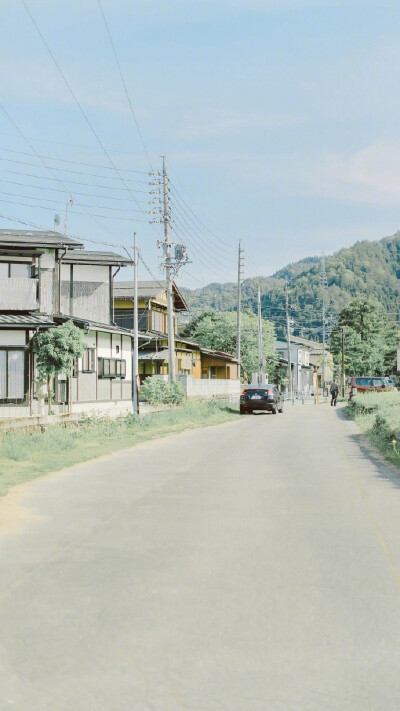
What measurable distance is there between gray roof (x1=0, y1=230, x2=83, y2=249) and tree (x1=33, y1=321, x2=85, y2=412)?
3.64m

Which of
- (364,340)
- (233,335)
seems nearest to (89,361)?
(233,335)

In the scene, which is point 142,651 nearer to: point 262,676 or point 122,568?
point 262,676

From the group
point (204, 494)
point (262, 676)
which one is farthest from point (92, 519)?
point (262, 676)

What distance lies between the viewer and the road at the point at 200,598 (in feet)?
13.2

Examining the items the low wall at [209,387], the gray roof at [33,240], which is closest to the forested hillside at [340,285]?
the low wall at [209,387]

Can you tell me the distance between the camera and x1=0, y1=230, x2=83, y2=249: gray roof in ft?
95.4

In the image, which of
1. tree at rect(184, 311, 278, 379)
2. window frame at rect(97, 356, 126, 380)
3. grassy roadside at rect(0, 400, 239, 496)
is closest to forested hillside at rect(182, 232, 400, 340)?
tree at rect(184, 311, 278, 379)

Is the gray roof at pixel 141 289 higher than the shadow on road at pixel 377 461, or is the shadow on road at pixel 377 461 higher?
the gray roof at pixel 141 289

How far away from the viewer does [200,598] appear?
5664mm

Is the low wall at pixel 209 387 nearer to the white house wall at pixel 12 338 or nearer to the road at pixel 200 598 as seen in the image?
the white house wall at pixel 12 338

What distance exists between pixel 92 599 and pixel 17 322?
22.6 meters

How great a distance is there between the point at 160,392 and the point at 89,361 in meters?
4.17

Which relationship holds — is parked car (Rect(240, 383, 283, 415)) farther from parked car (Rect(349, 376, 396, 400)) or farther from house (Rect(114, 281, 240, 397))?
parked car (Rect(349, 376, 396, 400))

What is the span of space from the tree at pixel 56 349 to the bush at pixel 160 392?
29.1ft
